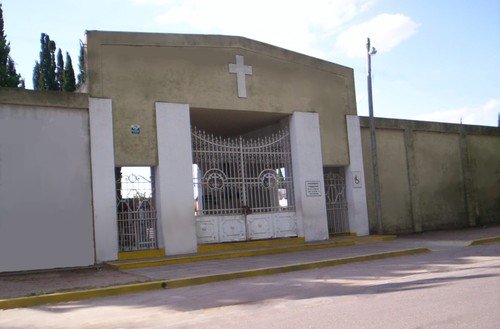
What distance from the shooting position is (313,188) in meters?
14.8

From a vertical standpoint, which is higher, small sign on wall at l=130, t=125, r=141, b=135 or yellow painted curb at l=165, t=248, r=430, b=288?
small sign on wall at l=130, t=125, r=141, b=135

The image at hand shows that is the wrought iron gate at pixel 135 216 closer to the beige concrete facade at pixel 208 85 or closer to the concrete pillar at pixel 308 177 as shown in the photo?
the beige concrete facade at pixel 208 85

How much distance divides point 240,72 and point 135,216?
4726 mm

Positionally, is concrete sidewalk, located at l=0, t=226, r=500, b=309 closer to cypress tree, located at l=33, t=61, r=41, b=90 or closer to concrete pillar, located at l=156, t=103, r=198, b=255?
concrete pillar, located at l=156, t=103, r=198, b=255

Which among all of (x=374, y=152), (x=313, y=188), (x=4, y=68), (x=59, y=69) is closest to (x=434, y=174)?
(x=374, y=152)

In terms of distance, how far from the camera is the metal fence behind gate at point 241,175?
44.6ft

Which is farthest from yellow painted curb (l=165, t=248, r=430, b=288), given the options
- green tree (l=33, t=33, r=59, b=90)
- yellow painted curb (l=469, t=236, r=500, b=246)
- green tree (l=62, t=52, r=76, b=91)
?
green tree (l=33, t=33, r=59, b=90)

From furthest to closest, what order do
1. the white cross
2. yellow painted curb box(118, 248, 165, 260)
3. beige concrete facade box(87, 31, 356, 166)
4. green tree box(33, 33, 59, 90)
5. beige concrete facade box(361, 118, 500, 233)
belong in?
green tree box(33, 33, 59, 90), beige concrete facade box(361, 118, 500, 233), the white cross, beige concrete facade box(87, 31, 356, 166), yellow painted curb box(118, 248, 165, 260)

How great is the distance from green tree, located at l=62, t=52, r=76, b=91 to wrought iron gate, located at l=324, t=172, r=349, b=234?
17598 mm

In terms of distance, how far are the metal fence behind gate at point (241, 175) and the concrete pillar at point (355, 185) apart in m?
2.04

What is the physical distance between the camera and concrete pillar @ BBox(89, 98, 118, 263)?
11.6m

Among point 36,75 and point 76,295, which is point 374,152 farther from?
point 36,75

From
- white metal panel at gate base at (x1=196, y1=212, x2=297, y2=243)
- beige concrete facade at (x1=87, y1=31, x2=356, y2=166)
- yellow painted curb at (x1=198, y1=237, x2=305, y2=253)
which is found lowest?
yellow painted curb at (x1=198, y1=237, x2=305, y2=253)

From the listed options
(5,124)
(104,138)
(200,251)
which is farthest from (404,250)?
(5,124)
